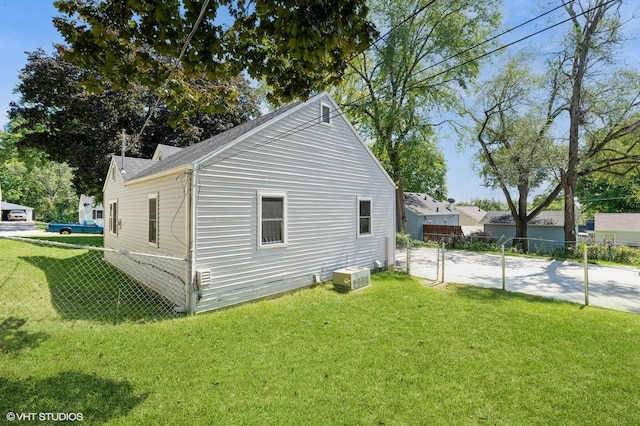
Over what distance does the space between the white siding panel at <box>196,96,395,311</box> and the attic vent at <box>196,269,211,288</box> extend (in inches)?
5.7

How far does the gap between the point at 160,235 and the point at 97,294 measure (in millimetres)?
2212

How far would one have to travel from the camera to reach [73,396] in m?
3.15

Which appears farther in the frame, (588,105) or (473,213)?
(473,213)

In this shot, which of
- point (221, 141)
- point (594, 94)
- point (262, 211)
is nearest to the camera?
point (262, 211)

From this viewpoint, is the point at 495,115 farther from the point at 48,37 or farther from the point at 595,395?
the point at 48,37

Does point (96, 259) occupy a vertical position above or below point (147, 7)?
below

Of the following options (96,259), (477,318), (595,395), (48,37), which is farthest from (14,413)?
(96,259)

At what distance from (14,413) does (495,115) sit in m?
23.9

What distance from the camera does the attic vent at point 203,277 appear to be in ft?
19.5

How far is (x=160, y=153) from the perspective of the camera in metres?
13.7

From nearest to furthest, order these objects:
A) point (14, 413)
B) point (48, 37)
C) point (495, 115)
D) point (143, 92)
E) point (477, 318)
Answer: point (14, 413) → point (48, 37) → point (477, 318) → point (143, 92) → point (495, 115)

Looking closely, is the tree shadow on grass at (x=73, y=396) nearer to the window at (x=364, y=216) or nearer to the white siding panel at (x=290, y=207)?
the white siding panel at (x=290, y=207)

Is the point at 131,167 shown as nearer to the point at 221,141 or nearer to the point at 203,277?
the point at 221,141

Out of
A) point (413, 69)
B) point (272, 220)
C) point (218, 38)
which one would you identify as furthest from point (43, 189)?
point (218, 38)
